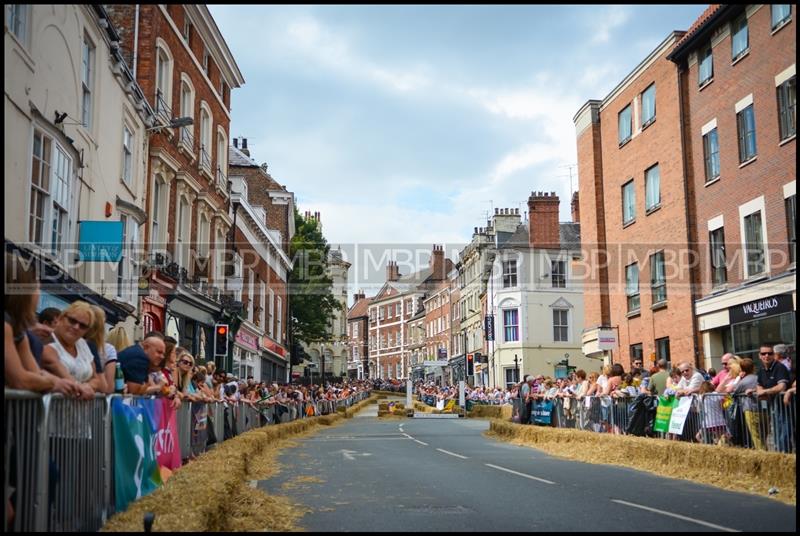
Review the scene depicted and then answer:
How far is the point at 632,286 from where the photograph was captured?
3134 centimetres

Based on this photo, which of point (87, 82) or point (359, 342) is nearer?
point (87, 82)

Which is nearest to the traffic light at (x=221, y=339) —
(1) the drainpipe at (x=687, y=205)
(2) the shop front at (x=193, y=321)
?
(2) the shop front at (x=193, y=321)

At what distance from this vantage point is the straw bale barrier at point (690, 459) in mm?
10969

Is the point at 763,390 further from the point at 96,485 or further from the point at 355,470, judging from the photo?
the point at 96,485

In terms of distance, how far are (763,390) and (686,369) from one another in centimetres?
327

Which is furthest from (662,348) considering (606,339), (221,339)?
(221,339)

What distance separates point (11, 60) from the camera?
14.1 m

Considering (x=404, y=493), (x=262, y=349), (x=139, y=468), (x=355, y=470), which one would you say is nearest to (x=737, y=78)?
(x=355, y=470)

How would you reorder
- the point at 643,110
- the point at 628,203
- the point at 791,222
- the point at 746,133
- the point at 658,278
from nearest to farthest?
the point at 791,222 → the point at 746,133 → the point at 658,278 → the point at 643,110 → the point at 628,203

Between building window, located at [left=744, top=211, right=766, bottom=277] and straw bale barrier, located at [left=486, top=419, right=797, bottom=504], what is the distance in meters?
7.98

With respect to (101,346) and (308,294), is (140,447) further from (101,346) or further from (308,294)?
(308,294)

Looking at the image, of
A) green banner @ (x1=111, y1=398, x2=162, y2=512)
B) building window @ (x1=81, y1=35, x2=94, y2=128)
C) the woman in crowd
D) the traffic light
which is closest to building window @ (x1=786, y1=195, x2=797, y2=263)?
building window @ (x1=81, y1=35, x2=94, y2=128)

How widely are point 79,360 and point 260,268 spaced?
38.7 m

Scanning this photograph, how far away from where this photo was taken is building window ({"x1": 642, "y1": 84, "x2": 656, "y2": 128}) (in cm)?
2945
